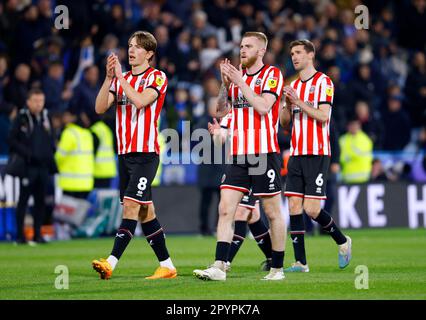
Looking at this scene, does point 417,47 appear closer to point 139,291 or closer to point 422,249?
point 422,249

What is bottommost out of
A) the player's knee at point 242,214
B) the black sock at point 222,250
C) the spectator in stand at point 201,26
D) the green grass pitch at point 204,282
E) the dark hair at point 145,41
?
the green grass pitch at point 204,282

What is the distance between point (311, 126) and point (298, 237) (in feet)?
4.16

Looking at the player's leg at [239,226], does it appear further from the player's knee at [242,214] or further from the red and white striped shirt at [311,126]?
the red and white striped shirt at [311,126]

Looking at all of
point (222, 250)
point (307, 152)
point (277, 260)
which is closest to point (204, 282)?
point (222, 250)

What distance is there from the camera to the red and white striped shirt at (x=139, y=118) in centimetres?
1072

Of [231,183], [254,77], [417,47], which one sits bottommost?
[231,183]

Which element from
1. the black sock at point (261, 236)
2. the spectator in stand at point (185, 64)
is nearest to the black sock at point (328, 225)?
the black sock at point (261, 236)

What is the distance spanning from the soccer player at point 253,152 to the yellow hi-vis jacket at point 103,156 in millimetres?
8669

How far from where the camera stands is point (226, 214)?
10.5 m

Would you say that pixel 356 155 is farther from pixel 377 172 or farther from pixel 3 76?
pixel 3 76
